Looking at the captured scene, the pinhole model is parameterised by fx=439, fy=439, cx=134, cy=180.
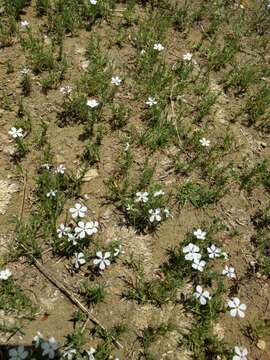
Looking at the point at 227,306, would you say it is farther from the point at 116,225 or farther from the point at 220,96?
the point at 220,96

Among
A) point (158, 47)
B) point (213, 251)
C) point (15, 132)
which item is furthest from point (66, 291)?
point (158, 47)

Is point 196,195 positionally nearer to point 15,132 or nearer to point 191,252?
point 191,252

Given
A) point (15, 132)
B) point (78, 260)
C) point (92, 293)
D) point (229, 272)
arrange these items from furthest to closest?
point (15, 132) → point (229, 272) → point (78, 260) → point (92, 293)

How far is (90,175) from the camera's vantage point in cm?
542

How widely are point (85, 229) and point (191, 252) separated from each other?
1171 millimetres

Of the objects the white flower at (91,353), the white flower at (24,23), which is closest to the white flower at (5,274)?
the white flower at (91,353)

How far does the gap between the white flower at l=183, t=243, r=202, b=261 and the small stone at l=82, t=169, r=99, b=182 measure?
4.85ft

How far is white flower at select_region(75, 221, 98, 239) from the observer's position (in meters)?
4.73

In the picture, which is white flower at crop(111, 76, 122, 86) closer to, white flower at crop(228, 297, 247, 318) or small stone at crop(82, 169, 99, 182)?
small stone at crop(82, 169, 99, 182)

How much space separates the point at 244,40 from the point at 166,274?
4513 millimetres

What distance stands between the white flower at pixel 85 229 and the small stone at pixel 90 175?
2.42ft

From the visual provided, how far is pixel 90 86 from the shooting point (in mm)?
6105

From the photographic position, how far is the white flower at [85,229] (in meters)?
4.73

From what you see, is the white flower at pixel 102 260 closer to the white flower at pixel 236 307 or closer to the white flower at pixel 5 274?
the white flower at pixel 5 274
